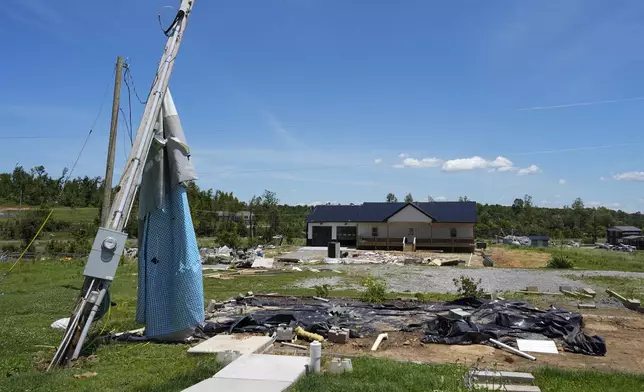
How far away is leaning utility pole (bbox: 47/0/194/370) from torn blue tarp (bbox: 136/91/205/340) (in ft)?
1.14

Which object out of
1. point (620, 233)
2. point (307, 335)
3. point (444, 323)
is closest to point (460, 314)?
point (444, 323)

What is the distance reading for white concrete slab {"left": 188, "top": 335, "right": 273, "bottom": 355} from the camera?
25.7 feet

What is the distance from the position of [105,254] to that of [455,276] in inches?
683

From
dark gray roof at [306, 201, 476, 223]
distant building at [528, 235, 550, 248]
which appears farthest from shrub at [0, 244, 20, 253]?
distant building at [528, 235, 550, 248]

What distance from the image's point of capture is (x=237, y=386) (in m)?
5.46

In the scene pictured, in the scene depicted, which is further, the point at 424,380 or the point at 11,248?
the point at 11,248

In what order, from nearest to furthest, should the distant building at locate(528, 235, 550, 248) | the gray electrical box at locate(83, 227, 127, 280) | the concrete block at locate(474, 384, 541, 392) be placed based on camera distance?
the concrete block at locate(474, 384, 541, 392)
the gray electrical box at locate(83, 227, 127, 280)
the distant building at locate(528, 235, 550, 248)

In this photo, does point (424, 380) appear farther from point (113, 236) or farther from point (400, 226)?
point (400, 226)

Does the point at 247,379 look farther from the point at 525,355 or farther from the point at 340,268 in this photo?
the point at 340,268

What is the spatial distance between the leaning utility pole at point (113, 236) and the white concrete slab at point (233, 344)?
1.67 meters

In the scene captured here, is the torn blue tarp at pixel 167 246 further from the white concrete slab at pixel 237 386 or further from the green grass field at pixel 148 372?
the white concrete slab at pixel 237 386

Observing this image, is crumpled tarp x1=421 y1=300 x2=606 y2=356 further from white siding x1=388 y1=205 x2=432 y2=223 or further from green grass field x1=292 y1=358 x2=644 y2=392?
white siding x1=388 y1=205 x2=432 y2=223

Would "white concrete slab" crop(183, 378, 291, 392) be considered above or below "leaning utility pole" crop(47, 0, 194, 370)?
below

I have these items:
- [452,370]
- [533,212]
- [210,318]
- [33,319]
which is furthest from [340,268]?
[533,212]
